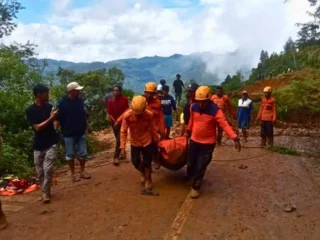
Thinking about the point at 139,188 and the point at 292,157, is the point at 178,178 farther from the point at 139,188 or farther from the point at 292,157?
the point at 292,157

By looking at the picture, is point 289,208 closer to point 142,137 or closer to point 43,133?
point 142,137

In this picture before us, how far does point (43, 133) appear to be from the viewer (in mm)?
6672

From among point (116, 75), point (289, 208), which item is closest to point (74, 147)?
point (289, 208)

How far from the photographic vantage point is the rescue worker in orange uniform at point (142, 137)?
702 centimetres

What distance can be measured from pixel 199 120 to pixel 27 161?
16.0 feet

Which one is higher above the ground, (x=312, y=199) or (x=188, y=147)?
(x=188, y=147)

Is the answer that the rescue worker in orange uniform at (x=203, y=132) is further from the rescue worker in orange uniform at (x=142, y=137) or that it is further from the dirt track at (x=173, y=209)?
the rescue worker in orange uniform at (x=142, y=137)

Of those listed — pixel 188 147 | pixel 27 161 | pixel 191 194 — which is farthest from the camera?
pixel 27 161

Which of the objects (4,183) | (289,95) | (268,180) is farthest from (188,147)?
(289,95)

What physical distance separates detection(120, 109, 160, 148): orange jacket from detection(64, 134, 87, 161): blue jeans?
102cm

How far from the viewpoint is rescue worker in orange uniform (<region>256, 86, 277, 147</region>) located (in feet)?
38.0

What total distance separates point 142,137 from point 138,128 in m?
0.16

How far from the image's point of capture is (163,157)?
751 cm

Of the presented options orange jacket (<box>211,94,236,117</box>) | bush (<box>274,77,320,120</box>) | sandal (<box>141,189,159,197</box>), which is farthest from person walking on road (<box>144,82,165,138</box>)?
bush (<box>274,77,320,120</box>)
